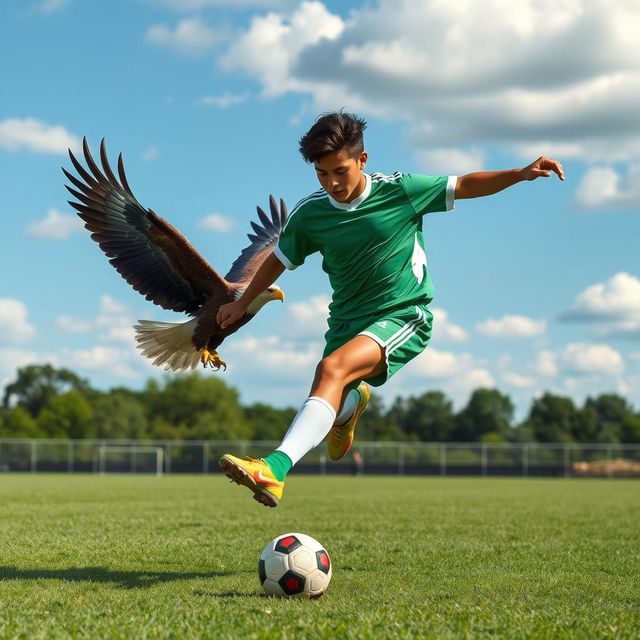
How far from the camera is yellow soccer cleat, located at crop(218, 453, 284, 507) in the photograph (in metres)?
4.04

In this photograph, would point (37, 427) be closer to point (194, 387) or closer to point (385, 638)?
point (194, 387)

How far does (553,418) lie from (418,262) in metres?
101

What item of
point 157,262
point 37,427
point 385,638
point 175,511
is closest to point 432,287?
point 385,638

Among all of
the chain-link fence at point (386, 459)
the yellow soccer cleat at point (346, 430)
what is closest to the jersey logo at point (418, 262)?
the yellow soccer cleat at point (346, 430)

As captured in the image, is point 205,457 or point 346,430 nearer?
point 346,430

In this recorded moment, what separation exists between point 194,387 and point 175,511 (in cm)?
7964

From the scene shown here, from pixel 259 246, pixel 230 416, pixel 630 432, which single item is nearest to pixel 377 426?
pixel 230 416

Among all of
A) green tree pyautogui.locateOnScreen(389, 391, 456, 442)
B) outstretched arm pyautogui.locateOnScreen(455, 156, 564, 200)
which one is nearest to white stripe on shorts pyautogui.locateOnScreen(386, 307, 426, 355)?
outstretched arm pyautogui.locateOnScreen(455, 156, 564, 200)

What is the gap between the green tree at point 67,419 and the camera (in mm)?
85438

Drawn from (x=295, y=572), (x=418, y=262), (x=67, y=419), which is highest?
(x=418, y=262)

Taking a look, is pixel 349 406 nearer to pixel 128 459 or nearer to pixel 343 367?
pixel 343 367

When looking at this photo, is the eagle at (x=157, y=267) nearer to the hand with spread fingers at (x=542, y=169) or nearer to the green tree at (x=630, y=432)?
the hand with spread fingers at (x=542, y=169)

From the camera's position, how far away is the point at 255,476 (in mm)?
4133

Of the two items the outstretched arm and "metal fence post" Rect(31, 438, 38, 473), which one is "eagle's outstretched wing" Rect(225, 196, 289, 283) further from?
"metal fence post" Rect(31, 438, 38, 473)
